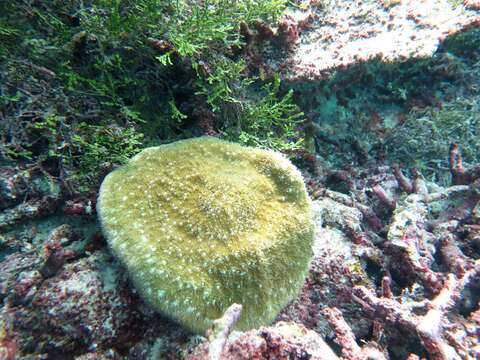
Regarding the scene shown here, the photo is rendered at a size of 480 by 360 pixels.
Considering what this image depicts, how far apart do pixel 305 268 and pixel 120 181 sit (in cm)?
217

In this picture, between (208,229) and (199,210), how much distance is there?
22cm

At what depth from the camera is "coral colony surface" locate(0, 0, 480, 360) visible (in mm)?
2602

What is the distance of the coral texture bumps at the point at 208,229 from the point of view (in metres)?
2.63

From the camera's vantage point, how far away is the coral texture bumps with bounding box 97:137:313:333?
103 inches

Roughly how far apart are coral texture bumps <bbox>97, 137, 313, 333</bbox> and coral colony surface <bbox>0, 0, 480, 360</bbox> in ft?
0.05

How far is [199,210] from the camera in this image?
300 cm

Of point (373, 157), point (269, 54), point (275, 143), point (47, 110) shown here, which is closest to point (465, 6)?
point (373, 157)

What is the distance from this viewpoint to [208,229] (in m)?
2.93

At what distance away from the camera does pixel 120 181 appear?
3047 millimetres

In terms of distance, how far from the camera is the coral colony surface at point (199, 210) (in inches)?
102

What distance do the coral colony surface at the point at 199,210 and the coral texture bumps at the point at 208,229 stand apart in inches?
0.6

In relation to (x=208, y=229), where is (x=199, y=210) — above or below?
above

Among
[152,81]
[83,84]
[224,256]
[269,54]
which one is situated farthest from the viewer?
[269,54]

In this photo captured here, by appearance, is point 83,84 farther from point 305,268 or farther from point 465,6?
point 465,6
